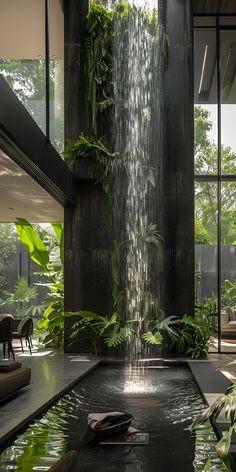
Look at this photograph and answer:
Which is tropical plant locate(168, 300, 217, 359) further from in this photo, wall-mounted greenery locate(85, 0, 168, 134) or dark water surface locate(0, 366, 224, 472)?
wall-mounted greenery locate(85, 0, 168, 134)

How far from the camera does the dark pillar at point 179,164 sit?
38.0 ft

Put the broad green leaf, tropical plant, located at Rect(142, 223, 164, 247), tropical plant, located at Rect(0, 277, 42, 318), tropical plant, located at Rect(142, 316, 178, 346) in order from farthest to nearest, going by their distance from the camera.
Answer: tropical plant, located at Rect(0, 277, 42, 318)
the broad green leaf
tropical plant, located at Rect(142, 223, 164, 247)
tropical plant, located at Rect(142, 316, 178, 346)

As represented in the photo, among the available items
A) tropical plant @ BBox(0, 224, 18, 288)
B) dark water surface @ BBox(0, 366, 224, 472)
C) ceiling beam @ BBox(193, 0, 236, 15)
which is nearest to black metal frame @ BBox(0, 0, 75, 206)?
dark water surface @ BBox(0, 366, 224, 472)

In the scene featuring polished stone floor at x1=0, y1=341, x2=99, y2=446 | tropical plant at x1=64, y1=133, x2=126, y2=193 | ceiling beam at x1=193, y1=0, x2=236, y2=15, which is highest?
ceiling beam at x1=193, y1=0, x2=236, y2=15

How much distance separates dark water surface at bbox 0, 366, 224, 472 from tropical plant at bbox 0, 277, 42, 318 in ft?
27.5

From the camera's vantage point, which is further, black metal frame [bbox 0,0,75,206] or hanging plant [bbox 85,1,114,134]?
hanging plant [bbox 85,1,114,134]

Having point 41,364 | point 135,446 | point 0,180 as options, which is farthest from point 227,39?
point 135,446

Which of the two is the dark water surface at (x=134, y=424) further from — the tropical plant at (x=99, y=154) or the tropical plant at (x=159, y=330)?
the tropical plant at (x=99, y=154)

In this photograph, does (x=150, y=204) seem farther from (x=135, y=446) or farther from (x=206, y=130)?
(x=135, y=446)

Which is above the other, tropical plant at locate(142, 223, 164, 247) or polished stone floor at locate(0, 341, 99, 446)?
tropical plant at locate(142, 223, 164, 247)

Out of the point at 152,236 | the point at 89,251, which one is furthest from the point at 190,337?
the point at 89,251

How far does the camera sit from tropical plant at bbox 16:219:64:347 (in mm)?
11906

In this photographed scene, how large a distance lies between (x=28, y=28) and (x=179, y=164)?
373 cm

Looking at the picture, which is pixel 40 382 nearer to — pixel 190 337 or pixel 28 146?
pixel 28 146
